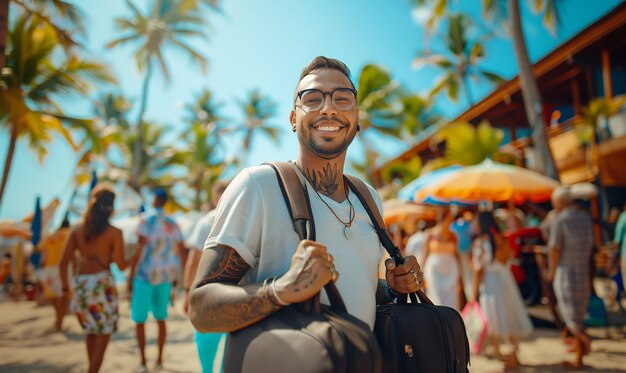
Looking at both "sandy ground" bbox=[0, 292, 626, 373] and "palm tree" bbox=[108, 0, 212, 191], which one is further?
"palm tree" bbox=[108, 0, 212, 191]

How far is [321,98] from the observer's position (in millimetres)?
1390

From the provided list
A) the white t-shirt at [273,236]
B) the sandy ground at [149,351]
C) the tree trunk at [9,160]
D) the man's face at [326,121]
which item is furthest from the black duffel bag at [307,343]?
the tree trunk at [9,160]

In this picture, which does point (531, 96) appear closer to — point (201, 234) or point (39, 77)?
point (201, 234)

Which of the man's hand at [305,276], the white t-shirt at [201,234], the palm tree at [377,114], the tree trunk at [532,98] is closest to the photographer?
the man's hand at [305,276]

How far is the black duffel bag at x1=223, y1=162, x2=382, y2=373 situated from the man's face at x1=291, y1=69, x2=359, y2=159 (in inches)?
15.3

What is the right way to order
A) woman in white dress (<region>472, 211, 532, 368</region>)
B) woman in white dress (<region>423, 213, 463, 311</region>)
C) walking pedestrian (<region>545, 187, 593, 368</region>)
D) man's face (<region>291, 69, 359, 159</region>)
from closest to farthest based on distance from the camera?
man's face (<region>291, 69, 359, 159</region>) → walking pedestrian (<region>545, 187, 593, 368</region>) → woman in white dress (<region>472, 211, 532, 368</region>) → woman in white dress (<region>423, 213, 463, 311</region>)

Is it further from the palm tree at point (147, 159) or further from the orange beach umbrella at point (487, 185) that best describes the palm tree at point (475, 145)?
the palm tree at point (147, 159)

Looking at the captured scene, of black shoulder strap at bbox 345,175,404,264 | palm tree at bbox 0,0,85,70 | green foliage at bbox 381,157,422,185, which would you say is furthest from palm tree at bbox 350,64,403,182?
black shoulder strap at bbox 345,175,404,264

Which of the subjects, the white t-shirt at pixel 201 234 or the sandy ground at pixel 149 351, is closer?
the white t-shirt at pixel 201 234

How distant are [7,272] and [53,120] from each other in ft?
18.0

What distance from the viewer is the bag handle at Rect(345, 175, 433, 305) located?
1.44 m

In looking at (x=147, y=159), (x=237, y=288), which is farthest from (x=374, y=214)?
(x=147, y=159)

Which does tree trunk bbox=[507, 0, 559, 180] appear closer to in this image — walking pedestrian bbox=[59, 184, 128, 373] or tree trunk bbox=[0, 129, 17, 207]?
walking pedestrian bbox=[59, 184, 128, 373]

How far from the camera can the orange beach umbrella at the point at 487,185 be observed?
235 inches
